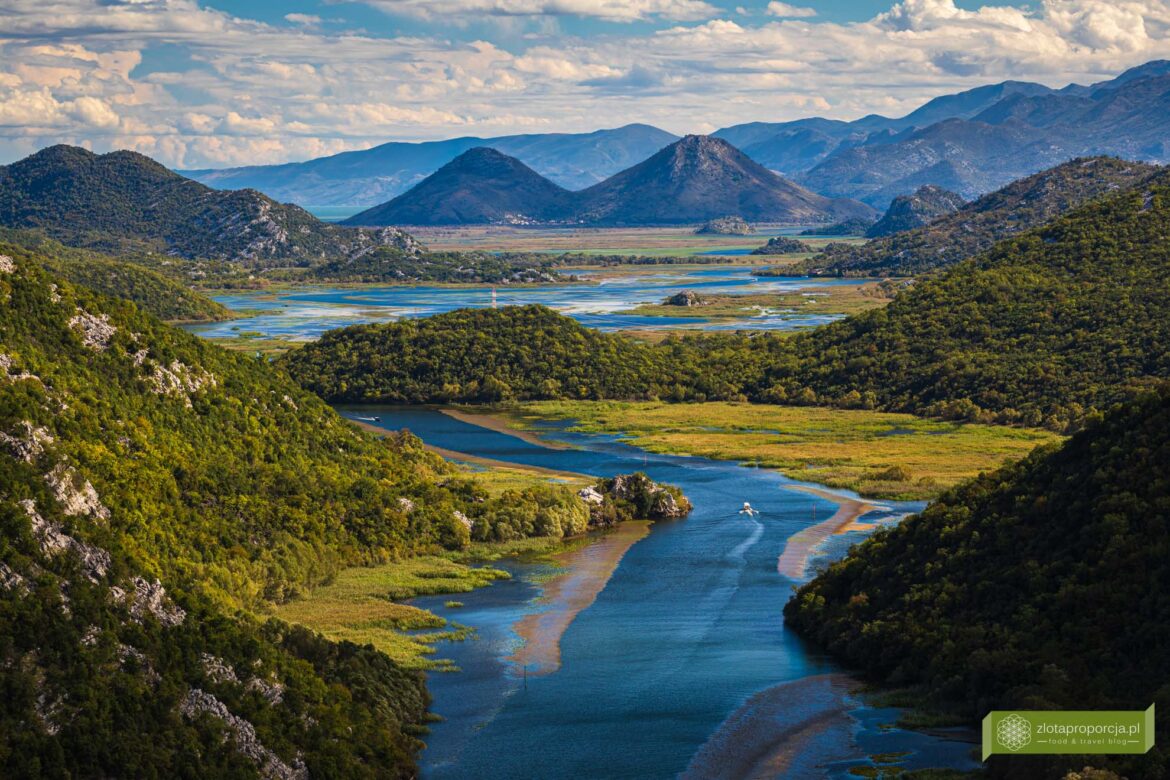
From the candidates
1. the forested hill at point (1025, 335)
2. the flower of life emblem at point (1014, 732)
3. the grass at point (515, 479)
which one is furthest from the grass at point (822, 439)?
the flower of life emblem at point (1014, 732)

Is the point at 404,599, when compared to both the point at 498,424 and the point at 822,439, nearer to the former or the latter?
the point at 822,439

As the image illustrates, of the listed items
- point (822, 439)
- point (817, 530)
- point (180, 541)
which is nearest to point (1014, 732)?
point (180, 541)

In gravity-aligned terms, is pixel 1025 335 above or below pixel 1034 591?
above

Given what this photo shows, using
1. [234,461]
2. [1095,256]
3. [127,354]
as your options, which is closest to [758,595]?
[234,461]

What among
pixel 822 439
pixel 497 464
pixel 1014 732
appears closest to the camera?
pixel 1014 732

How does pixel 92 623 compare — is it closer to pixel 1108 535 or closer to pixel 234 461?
pixel 234 461

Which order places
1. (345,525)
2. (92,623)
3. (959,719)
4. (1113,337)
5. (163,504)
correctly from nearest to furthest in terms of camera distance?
(92,623) < (959,719) < (163,504) < (345,525) < (1113,337)

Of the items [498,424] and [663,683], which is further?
[498,424]

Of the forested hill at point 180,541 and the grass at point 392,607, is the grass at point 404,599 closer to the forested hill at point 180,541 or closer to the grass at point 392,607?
the grass at point 392,607
